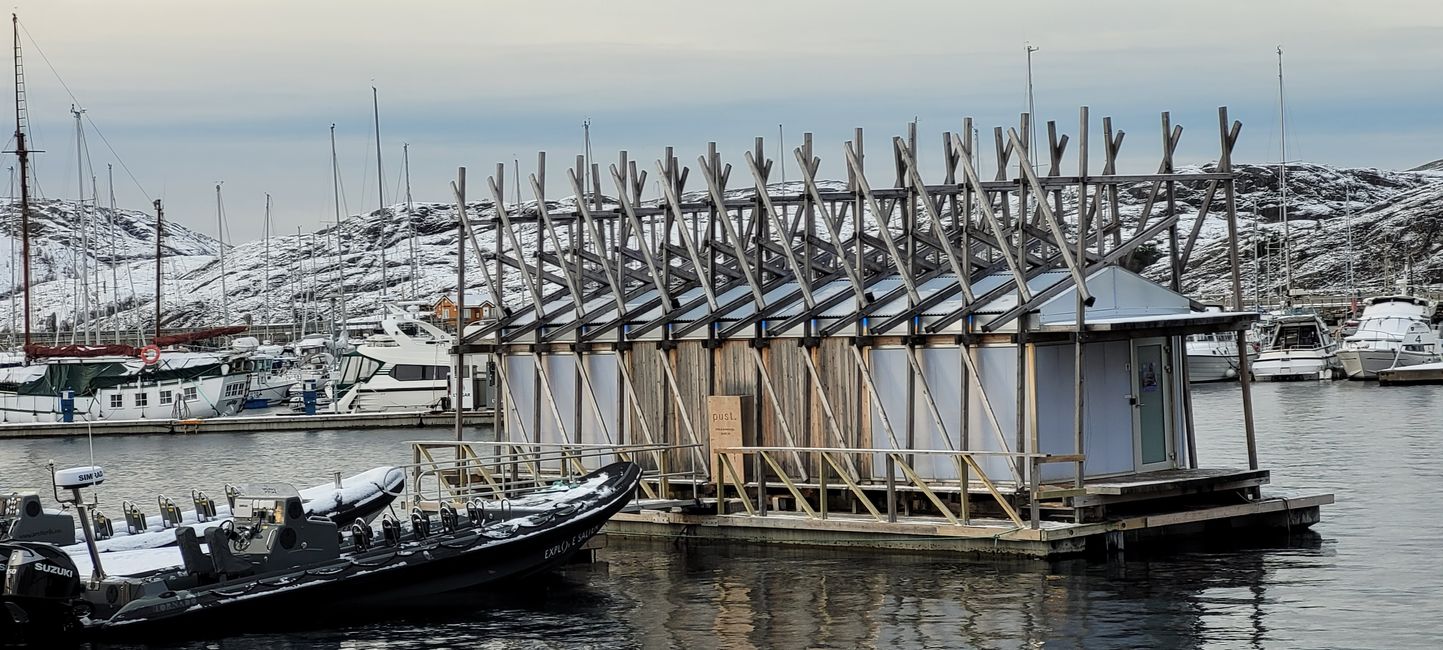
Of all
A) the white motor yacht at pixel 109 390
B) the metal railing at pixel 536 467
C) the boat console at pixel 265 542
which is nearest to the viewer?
the boat console at pixel 265 542

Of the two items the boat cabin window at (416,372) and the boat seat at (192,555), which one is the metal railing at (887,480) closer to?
the boat seat at (192,555)

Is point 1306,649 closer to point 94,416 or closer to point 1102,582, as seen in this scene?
point 1102,582

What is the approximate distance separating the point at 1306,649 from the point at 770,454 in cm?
1199

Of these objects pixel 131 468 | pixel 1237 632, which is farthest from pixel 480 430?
pixel 1237 632

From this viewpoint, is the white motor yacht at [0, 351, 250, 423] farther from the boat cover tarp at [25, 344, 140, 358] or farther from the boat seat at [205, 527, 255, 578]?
the boat seat at [205, 527, 255, 578]

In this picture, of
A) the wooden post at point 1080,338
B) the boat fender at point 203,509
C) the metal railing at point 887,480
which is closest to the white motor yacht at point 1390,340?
the metal railing at point 887,480

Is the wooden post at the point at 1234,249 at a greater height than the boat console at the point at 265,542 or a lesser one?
greater

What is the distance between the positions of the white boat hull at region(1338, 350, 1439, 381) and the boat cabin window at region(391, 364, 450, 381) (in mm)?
48656

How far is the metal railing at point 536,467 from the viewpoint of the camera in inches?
1286

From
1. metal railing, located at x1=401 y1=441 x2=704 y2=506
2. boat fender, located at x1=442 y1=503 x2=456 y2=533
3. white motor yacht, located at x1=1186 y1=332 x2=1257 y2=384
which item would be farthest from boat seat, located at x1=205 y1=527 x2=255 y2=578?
white motor yacht, located at x1=1186 y1=332 x2=1257 y2=384

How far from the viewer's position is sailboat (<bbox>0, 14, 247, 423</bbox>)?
8544cm

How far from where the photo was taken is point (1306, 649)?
21875mm

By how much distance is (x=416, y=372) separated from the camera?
87562mm

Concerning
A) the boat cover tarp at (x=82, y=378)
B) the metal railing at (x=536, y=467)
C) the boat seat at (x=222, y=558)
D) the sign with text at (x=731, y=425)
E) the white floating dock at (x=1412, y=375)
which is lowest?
the white floating dock at (x=1412, y=375)
